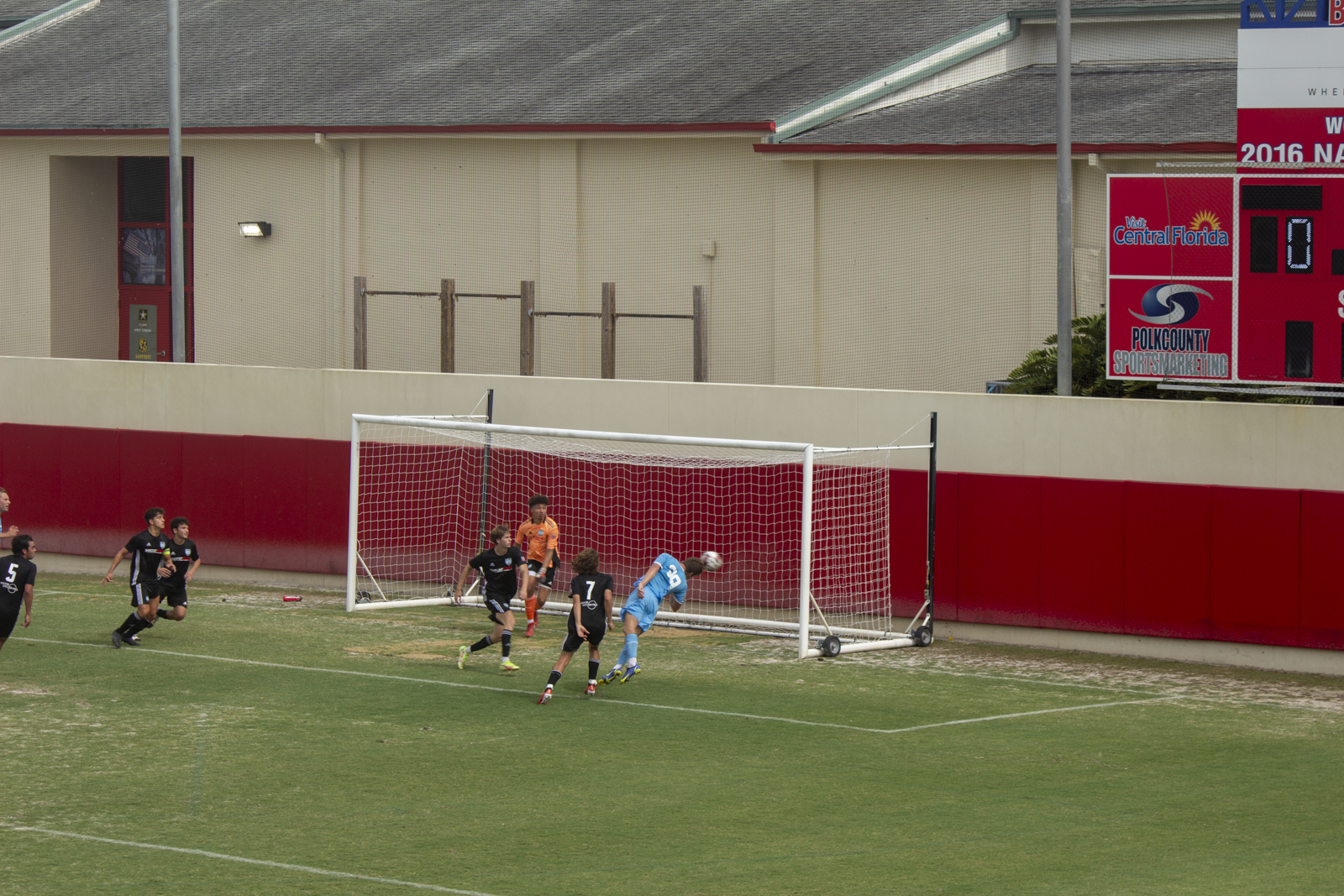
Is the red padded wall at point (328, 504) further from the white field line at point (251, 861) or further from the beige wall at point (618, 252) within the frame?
the white field line at point (251, 861)

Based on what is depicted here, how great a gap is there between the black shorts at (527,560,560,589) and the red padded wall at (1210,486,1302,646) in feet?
24.8

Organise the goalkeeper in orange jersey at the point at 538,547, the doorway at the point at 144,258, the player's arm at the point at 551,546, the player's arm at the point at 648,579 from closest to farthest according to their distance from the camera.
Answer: the player's arm at the point at 648,579
the goalkeeper in orange jersey at the point at 538,547
the player's arm at the point at 551,546
the doorway at the point at 144,258

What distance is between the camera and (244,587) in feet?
87.7

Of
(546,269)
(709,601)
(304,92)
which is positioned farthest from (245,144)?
(709,601)

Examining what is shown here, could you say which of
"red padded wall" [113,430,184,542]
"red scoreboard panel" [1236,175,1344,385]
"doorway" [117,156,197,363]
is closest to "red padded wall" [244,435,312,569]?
"red padded wall" [113,430,184,542]

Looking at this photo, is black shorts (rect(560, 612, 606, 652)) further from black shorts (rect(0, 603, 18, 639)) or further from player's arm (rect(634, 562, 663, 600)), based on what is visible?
black shorts (rect(0, 603, 18, 639))

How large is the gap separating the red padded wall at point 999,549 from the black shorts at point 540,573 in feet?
16.1

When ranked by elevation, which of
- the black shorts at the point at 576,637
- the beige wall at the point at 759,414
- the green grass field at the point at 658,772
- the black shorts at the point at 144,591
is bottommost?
the green grass field at the point at 658,772

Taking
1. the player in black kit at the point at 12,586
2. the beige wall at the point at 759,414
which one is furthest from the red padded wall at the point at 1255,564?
the player in black kit at the point at 12,586

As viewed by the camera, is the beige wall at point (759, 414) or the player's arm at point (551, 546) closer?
the beige wall at point (759, 414)

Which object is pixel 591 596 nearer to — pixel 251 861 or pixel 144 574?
pixel 144 574

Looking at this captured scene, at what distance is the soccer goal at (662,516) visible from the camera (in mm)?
22391

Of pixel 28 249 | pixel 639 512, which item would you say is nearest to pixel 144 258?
pixel 28 249

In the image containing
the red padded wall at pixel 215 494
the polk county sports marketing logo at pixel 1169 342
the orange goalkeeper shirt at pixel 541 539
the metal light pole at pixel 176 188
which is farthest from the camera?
the metal light pole at pixel 176 188
